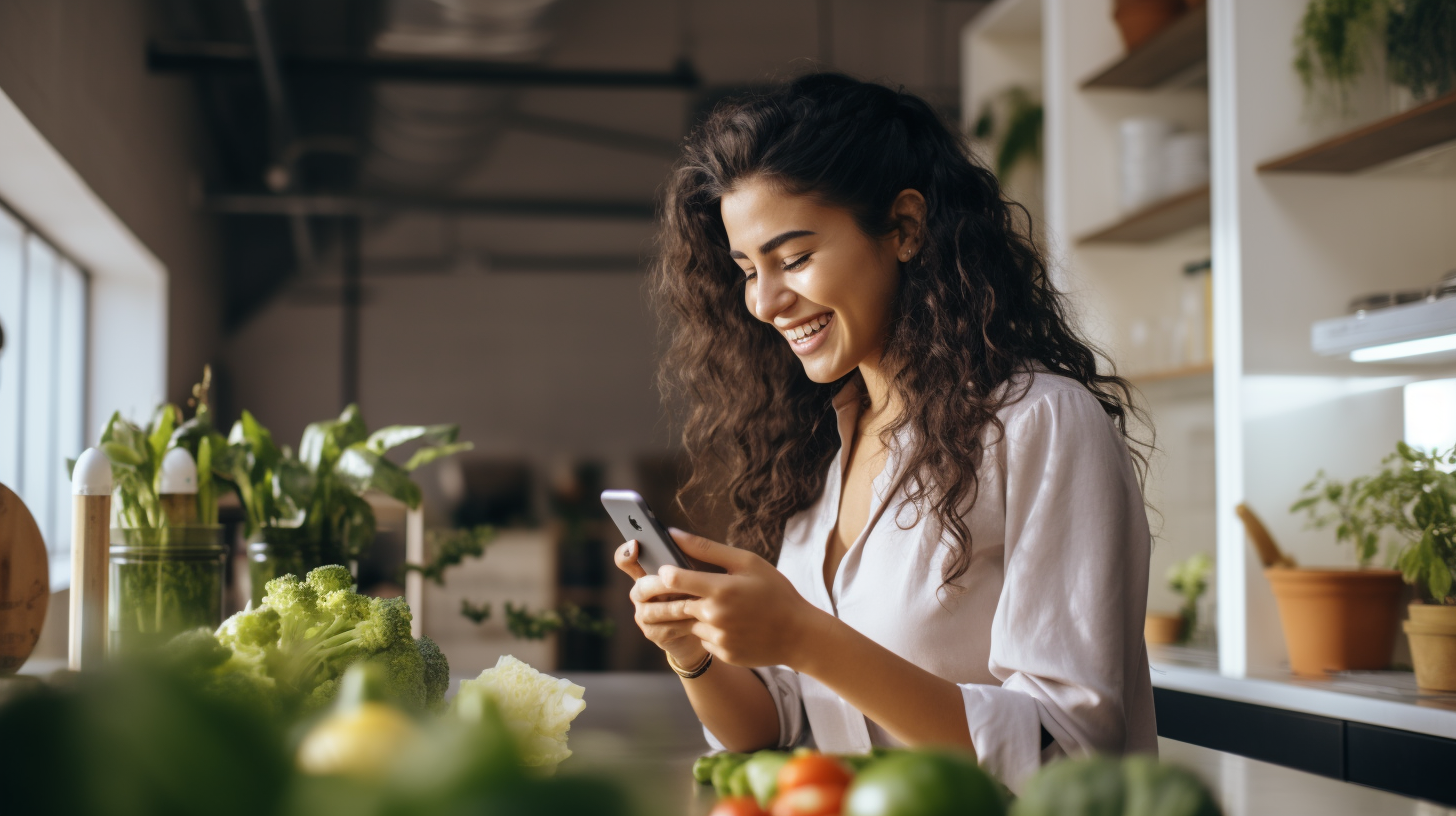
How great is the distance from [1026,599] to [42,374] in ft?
11.7

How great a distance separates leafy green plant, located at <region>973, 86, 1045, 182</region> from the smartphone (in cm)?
293

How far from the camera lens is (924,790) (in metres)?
0.43

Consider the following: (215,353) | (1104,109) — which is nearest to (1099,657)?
(1104,109)

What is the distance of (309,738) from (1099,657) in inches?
33.1

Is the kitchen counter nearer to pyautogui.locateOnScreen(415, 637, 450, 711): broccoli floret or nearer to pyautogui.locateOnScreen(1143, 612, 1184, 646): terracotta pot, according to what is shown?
pyautogui.locateOnScreen(415, 637, 450, 711): broccoli floret

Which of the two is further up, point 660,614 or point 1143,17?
point 1143,17

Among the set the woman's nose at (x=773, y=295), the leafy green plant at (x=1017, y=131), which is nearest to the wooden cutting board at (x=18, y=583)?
the woman's nose at (x=773, y=295)

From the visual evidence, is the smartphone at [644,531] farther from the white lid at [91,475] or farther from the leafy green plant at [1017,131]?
the leafy green plant at [1017,131]

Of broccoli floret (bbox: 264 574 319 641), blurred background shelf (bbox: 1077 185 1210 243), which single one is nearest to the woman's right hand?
broccoli floret (bbox: 264 574 319 641)

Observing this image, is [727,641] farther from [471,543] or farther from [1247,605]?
[1247,605]

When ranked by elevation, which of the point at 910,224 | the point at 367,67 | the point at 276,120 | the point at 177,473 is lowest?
the point at 177,473

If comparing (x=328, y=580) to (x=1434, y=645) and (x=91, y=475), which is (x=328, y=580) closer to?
(x=91, y=475)

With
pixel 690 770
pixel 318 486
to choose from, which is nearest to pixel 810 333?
pixel 690 770

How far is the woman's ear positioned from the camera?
55.2 inches
